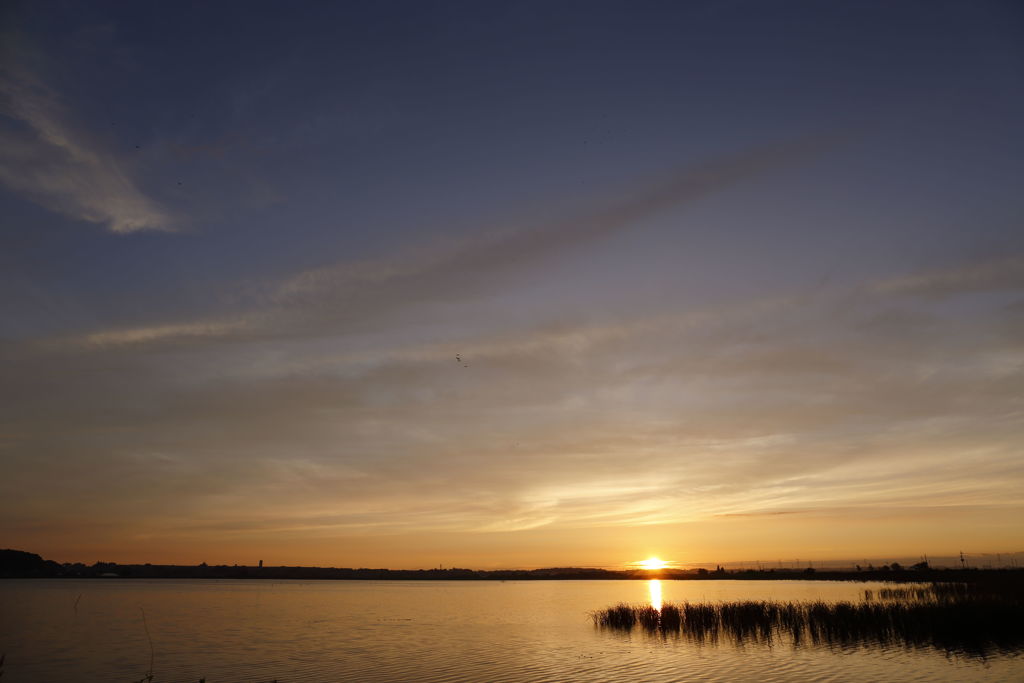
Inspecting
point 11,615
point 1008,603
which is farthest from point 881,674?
point 11,615

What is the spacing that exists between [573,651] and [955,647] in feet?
57.7

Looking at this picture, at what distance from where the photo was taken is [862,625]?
3378 cm

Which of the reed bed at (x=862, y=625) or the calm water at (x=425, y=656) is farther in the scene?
the reed bed at (x=862, y=625)

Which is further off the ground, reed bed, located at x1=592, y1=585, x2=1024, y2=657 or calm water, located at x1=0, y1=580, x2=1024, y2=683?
reed bed, located at x1=592, y1=585, x2=1024, y2=657

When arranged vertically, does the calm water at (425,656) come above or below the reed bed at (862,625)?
below

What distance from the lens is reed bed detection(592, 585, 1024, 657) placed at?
31.0 metres

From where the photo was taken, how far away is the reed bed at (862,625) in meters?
31.0

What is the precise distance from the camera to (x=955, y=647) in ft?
96.8

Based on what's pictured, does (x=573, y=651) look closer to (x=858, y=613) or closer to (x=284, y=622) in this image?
(x=858, y=613)

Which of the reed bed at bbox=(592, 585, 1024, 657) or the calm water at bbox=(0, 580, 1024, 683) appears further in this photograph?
the reed bed at bbox=(592, 585, 1024, 657)

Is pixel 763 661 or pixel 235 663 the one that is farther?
pixel 235 663

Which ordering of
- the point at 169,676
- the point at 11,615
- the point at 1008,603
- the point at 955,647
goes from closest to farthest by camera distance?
the point at 169,676, the point at 955,647, the point at 1008,603, the point at 11,615

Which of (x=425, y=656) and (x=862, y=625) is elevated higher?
(x=862, y=625)

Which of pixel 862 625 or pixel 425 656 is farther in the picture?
pixel 862 625
